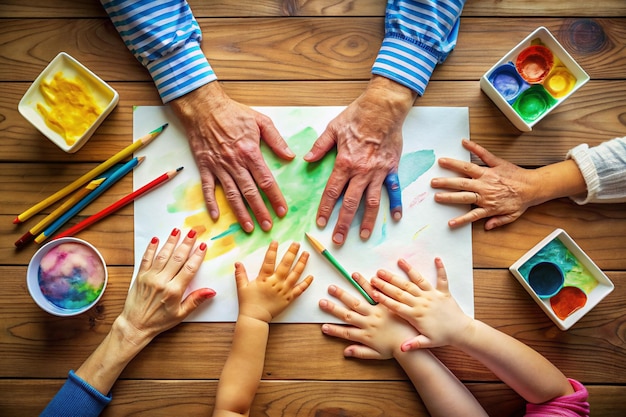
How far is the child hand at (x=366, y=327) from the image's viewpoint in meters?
0.99

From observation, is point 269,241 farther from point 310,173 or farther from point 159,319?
point 159,319

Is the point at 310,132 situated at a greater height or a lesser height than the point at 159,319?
greater

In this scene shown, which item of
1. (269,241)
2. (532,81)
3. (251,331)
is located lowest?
(251,331)

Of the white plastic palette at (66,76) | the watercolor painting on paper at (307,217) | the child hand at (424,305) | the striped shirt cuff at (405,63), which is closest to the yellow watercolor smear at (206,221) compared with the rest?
the watercolor painting on paper at (307,217)

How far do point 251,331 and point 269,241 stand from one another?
0.62 ft

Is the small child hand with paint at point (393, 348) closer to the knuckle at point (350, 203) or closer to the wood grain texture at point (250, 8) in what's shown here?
the knuckle at point (350, 203)

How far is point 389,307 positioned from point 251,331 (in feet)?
0.95

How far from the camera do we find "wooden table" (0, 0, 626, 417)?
1008 millimetres

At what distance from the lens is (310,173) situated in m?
1.04

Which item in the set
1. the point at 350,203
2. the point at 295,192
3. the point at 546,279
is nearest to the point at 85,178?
the point at 295,192

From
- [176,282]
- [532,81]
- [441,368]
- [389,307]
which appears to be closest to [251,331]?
[176,282]

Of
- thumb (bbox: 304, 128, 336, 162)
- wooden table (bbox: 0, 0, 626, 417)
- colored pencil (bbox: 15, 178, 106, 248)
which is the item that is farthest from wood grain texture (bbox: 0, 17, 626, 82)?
colored pencil (bbox: 15, 178, 106, 248)

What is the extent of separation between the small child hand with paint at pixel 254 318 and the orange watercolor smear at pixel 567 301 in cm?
52

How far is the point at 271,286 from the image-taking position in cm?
99
